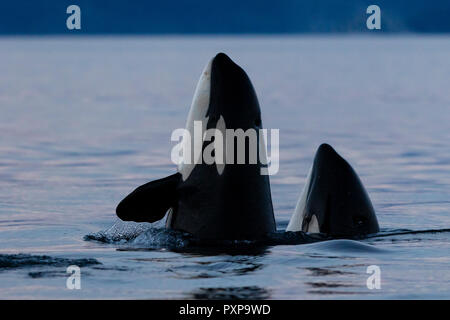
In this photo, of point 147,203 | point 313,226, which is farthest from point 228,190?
point 313,226

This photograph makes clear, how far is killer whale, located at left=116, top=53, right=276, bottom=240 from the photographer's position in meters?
12.5

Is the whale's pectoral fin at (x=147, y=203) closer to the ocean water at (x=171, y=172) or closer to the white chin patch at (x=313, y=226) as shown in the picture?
the ocean water at (x=171, y=172)

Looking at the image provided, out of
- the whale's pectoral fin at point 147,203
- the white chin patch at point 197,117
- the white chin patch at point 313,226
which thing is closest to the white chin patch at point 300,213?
the white chin patch at point 313,226

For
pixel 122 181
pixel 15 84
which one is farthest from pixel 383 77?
pixel 122 181

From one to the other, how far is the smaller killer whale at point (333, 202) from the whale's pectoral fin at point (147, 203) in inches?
74.8

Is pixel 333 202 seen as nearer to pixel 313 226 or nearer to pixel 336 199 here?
pixel 336 199

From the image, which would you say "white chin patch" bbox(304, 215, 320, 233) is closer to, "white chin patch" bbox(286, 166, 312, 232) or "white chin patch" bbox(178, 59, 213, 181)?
"white chin patch" bbox(286, 166, 312, 232)

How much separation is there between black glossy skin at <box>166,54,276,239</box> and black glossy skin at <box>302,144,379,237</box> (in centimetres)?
107

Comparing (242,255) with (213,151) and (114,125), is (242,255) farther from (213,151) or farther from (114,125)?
(114,125)

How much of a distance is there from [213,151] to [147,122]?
73.8 ft

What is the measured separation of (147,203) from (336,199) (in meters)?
2.37

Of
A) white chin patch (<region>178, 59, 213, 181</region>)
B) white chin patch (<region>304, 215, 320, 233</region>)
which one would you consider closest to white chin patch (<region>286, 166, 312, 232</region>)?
white chin patch (<region>304, 215, 320, 233</region>)

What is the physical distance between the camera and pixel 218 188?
12.6m
